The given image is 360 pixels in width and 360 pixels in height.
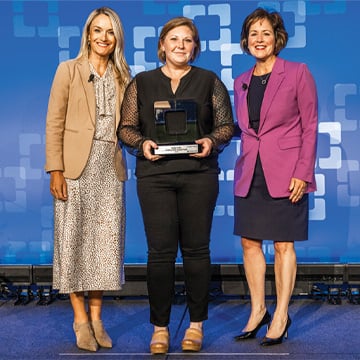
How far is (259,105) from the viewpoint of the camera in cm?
324

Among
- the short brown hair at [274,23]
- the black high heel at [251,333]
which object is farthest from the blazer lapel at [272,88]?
the black high heel at [251,333]

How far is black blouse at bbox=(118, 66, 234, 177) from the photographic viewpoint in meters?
3.09

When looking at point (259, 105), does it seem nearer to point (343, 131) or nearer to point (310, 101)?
point (310, 101)

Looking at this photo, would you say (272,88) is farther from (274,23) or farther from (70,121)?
(70,121)

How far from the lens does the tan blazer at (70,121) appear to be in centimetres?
319

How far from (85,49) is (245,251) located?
1166 millimetres

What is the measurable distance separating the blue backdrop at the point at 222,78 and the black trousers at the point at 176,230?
1.18 meters

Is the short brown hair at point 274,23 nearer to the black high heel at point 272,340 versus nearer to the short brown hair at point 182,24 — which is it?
the short brown hair at point 182,24

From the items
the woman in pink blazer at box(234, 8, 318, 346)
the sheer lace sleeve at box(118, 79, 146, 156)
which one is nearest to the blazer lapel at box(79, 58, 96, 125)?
the sheer lace sleeve at box(118, 79, 146, 156)

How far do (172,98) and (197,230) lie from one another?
57cm

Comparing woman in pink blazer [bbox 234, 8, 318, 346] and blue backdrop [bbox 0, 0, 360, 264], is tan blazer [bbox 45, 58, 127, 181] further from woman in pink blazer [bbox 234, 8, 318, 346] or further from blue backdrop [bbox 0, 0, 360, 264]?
blue backdrop [bbox 0, 0, 360, 264]

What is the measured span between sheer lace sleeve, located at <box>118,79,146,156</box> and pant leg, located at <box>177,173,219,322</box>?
0.27 m

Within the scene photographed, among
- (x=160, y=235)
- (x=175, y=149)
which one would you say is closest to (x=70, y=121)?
(x=175, y=149)

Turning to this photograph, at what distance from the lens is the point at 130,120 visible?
3148 mm
